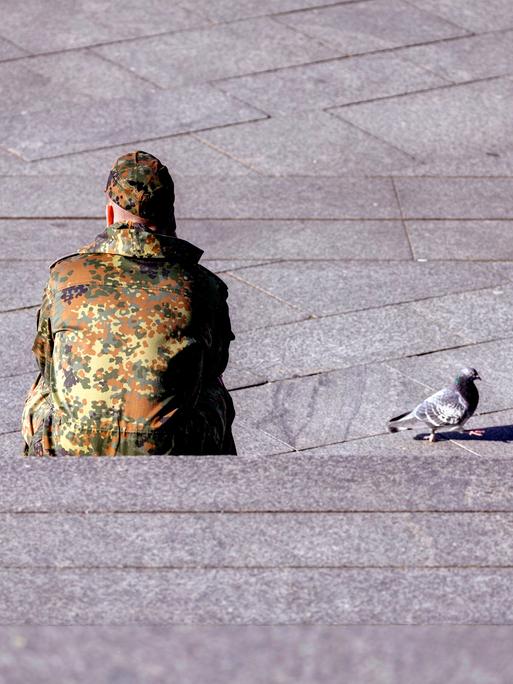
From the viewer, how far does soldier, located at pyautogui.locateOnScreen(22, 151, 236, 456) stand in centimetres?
457

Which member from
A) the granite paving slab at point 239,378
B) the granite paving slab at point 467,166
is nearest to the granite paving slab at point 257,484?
the granite paving slab at point 239,378

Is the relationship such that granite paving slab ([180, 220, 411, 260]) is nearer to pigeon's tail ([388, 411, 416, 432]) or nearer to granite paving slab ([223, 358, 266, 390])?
granite paving slab ([223, 358, 266, 390])

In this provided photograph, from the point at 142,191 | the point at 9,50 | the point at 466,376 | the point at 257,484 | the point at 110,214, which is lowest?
the point at 9,50

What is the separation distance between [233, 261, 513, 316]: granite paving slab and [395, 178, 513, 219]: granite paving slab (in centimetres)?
72

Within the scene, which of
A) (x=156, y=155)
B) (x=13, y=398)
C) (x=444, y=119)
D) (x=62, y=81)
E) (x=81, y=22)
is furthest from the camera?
(x=81, y=22)

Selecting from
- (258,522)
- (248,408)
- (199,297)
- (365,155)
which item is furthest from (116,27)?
(258,522)

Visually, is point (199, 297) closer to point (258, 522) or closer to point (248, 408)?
point (258, 522)

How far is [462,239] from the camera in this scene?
8.73 meters

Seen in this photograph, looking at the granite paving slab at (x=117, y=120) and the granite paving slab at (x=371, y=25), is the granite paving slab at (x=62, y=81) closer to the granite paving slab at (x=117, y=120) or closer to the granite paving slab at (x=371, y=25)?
the granite paving slab at (x=117, y=120)

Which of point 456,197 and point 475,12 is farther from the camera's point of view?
point 475,12

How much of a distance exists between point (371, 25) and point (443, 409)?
683 centimetres

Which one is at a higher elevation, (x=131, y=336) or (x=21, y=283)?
(x=131, y=336)

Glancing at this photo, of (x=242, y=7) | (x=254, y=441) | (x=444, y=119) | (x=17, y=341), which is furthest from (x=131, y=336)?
(x=242, y=7)

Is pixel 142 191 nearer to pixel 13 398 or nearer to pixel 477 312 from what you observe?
pixel 13 398
